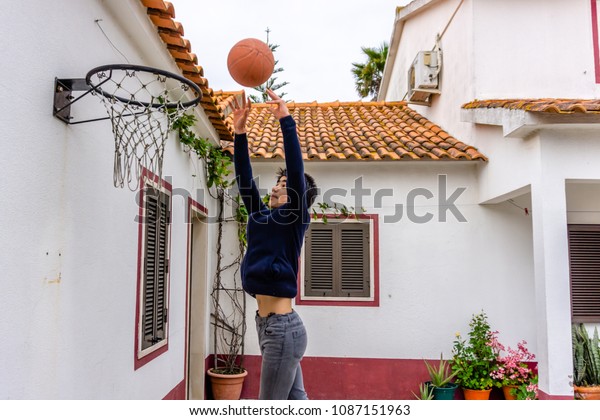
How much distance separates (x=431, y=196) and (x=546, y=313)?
244 centimetres

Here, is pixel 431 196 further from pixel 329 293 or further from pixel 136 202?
pixel 136 202

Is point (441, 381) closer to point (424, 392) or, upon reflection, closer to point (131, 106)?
point (424, 392)

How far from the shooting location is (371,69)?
19.0m

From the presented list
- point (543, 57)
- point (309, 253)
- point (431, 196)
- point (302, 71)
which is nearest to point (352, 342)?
point (309, 253)

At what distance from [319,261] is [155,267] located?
303 centimetres

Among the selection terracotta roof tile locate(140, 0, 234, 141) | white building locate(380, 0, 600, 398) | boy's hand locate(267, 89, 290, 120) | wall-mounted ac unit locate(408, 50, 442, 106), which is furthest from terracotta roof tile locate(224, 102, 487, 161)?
boy's hand locate(267, 89, 290, 120)

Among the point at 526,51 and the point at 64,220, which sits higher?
the point at 526,51

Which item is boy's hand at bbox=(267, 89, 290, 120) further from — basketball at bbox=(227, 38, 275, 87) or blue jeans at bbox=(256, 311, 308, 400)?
blue jeans at bbox=(256, 311, 308, 400)

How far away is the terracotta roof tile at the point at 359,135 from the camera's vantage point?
691cm

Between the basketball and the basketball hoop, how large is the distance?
0.34 metres

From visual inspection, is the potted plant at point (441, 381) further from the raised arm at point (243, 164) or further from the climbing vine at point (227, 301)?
the raised arm at point (243, 164)

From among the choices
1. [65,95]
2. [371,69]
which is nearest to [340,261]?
[65,95]

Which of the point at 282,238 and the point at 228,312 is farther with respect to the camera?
the point at 228,312

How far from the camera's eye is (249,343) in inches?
279
